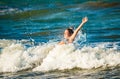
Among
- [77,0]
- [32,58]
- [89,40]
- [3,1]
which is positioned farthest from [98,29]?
[3,1]

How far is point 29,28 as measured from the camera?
25312 millimetres

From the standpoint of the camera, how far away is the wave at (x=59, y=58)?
486 inches

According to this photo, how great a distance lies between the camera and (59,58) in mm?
12867

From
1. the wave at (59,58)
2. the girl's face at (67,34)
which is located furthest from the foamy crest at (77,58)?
the girl's face at (67,34)

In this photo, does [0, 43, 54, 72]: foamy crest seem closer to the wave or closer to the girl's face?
the wave

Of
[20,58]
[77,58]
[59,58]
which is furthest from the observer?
[20,58]

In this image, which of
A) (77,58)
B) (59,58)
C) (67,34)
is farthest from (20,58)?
(77,58)

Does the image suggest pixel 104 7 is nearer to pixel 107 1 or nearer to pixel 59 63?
pixel 107 1

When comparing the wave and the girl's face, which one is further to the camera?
the girl's face

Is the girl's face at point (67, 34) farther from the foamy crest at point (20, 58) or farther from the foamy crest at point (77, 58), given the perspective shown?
the foamy crest at point (20, 58)

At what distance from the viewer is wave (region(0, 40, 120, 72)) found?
1234 centimetres

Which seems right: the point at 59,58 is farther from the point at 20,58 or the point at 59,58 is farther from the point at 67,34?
the point at 20,58

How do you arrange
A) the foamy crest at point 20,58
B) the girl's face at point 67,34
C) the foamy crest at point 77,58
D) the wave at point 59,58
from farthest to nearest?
the foamy crest at point 20,58 < the girl's face at point 67,34 < the wave at point 59,58 < the foamy crest at point 77,58

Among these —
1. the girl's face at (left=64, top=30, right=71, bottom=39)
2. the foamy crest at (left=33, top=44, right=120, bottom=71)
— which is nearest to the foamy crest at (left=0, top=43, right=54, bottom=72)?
the foamy crest at (left=33, top=44, right=120, bottom=71)
